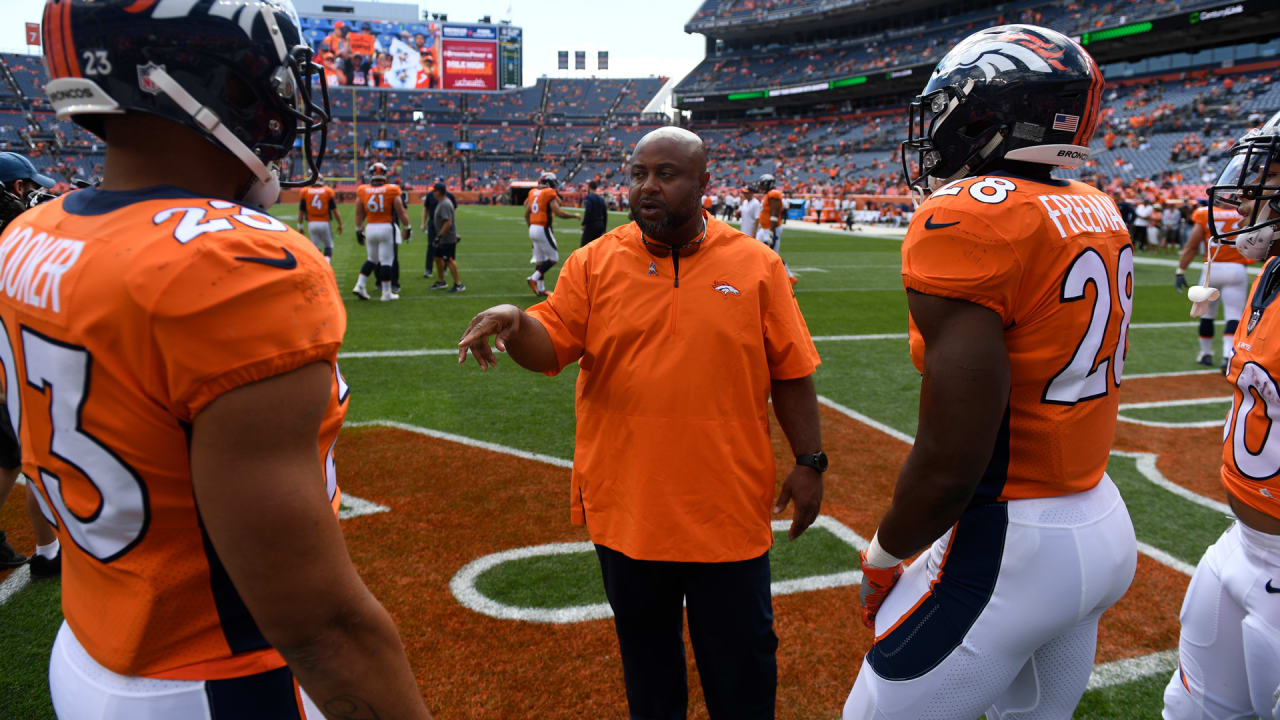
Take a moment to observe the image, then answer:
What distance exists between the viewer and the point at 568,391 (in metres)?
7.28

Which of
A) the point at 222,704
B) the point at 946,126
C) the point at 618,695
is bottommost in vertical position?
the point at 618,695

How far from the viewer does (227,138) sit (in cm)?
127

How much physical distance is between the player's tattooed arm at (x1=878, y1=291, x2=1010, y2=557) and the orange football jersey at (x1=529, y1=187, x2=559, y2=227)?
11.8m

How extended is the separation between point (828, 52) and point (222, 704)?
205 ft

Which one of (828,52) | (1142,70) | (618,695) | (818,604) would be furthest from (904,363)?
(828,52)

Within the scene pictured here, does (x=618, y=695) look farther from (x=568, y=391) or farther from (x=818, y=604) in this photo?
(x=568, y=391)

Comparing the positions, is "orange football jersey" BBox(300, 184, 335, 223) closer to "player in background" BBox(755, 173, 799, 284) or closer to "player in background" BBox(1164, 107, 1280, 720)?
"player in background" BBox(755, 173, 799, 284)

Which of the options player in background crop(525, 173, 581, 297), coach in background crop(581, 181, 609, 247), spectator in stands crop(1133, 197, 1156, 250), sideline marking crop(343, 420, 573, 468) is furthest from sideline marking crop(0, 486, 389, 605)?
spectator in stands crop(1133, 197, 1156, 250)

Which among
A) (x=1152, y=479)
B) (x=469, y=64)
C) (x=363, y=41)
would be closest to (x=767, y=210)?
(x=1152, y=479)

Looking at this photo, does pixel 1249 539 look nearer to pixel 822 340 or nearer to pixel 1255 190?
pixel 1255 190

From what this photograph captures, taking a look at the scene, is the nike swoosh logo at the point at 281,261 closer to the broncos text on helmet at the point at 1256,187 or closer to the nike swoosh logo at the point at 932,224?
the nike swoosh logo at the point at 932,224

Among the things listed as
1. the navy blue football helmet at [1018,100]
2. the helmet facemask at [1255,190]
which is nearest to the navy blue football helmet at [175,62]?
the navy blue football helmet at [1018,100]

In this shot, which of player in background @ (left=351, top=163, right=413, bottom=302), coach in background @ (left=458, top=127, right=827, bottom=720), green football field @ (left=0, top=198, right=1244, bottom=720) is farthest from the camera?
player in background @ (left=351, top=163, right=413, bottom=302)

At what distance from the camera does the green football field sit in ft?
10.3
